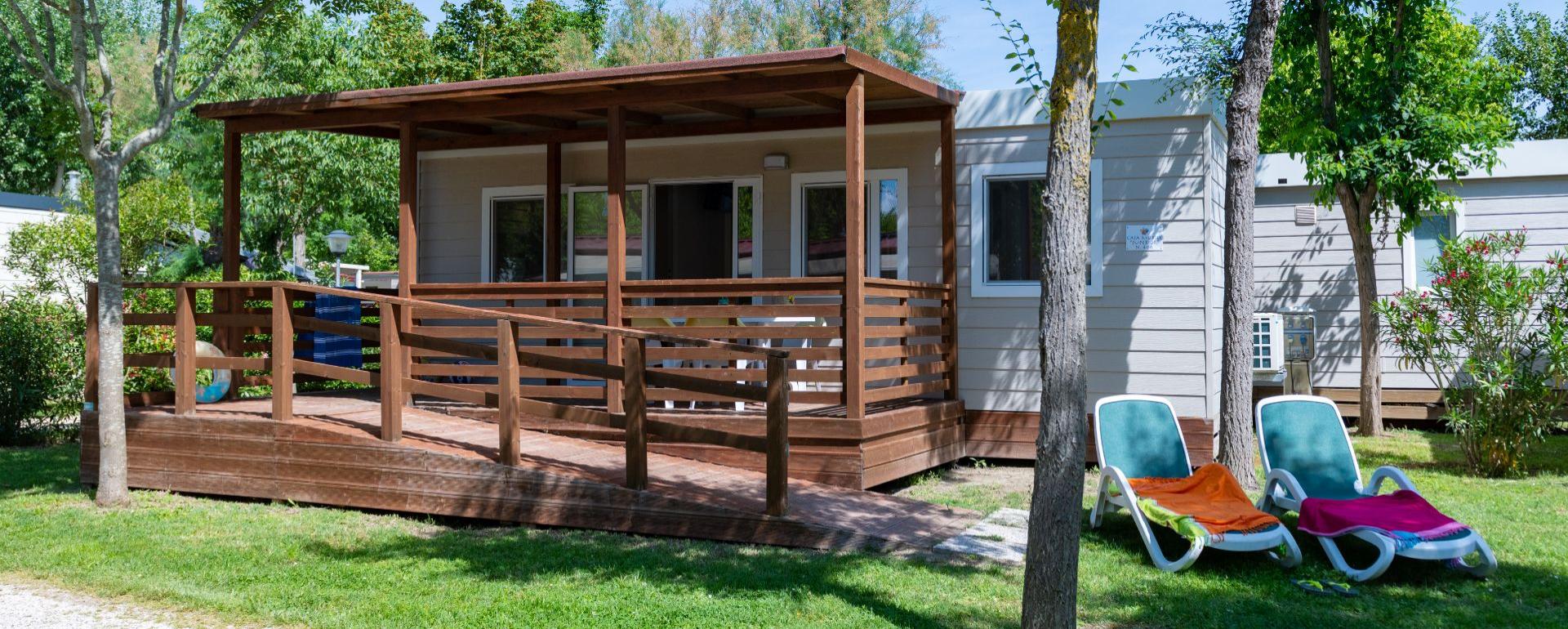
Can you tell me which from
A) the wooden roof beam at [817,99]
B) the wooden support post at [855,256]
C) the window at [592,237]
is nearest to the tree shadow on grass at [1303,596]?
the wooden support post at [855,256]

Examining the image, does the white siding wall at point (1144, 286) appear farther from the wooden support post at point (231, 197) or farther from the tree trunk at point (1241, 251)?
the wooden support post at point (231, 197)

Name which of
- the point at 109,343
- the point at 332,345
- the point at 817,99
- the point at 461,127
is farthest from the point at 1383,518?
the point at 332,345

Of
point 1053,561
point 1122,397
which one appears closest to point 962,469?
point 1122,397

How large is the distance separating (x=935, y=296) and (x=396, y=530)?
13.8 ft

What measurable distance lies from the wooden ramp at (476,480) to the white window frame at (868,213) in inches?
95.7

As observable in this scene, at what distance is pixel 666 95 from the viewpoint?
8.17 meters

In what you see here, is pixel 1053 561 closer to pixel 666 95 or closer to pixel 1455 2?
pixel 666 95

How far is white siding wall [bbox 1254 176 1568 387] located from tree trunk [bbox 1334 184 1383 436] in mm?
579

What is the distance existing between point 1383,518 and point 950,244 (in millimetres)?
4014

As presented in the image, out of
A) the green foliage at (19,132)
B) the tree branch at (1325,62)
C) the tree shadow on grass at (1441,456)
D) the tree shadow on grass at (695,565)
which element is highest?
the green foliage at (19,132)

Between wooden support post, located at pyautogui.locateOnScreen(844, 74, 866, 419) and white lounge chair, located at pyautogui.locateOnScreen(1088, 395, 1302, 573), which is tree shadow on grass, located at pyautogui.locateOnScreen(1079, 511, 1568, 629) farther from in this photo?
wooden support post, located at pyautogui.locateOnScreen(844, 74, 866, 419)

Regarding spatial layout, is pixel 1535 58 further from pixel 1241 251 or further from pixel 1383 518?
pixel 1383 518

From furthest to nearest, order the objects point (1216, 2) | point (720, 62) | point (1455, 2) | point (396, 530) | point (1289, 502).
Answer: point (1216, 2) < point (1455, 2) < point (720, 62) < point (396, 530) < point (1289, 502)

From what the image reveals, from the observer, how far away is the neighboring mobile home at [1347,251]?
12.3 metres
